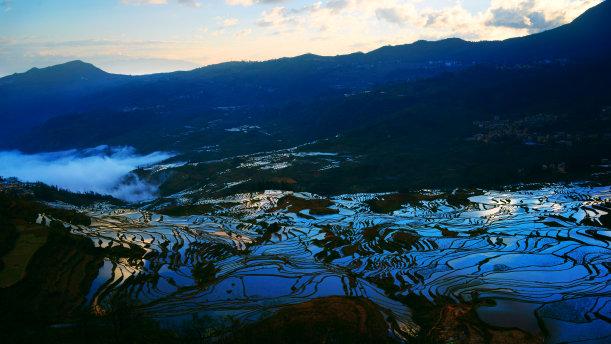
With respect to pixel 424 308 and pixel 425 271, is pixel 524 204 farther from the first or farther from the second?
pixel 424 308

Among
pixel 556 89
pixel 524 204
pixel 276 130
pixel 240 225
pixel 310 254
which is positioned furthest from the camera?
pixel 276 130

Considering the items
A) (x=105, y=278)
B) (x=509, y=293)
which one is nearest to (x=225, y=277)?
(x=105, y=278)

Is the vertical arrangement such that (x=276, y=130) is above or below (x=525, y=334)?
below

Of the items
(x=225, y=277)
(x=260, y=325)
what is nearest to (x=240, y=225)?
(x=225, y=277)

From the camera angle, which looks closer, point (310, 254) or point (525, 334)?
point (525, 334)

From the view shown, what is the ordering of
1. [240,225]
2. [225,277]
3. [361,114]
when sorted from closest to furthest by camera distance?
[225,277]
[240,225]
[361,114]

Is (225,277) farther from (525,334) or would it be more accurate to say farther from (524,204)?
(524,204)
